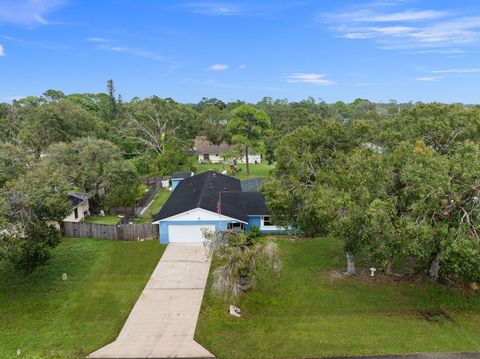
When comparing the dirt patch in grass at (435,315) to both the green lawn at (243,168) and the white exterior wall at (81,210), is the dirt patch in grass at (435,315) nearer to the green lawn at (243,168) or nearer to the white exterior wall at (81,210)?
the white exterior wall at (81,210)

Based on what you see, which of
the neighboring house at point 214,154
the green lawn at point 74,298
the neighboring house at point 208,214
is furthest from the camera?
the neighboring house at point 214,154

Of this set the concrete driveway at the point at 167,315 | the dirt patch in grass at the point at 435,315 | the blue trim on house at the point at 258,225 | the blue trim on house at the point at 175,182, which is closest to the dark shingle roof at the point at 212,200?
the blue trim on house at the point at 258,225

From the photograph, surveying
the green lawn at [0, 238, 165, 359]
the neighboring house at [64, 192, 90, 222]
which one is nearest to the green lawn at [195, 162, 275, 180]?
the neighboring house at [64, 192, 90, 222]

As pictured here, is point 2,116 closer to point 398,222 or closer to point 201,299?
point 201,299

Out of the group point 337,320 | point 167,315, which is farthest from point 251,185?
point 337,320

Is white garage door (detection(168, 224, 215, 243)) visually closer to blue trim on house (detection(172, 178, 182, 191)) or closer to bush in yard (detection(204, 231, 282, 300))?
bush in yard (detection(204, 231, 282, 300))

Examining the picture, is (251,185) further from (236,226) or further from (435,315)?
(435,315)
